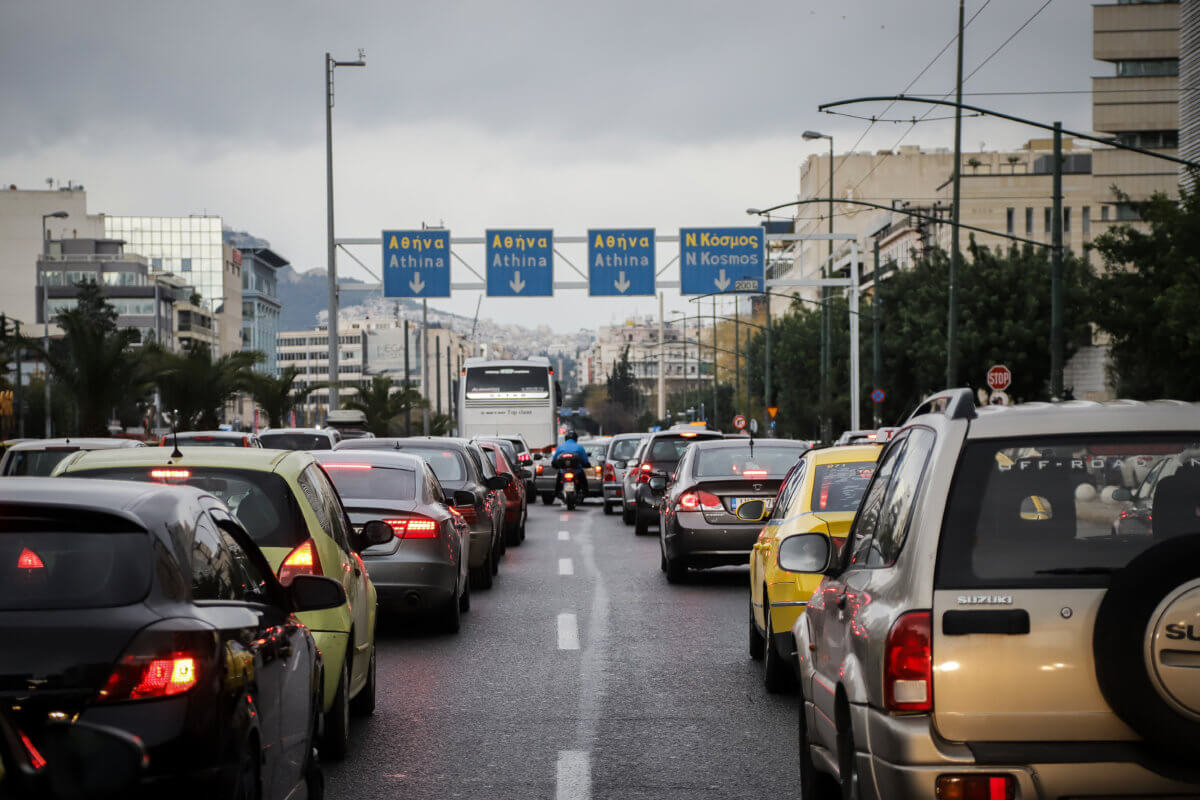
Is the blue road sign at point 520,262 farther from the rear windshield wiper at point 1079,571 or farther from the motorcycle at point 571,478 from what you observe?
the rear windshield wiper at point 1079,571

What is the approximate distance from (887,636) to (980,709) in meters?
0.33

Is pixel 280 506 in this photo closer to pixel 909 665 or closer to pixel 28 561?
pixel 28 561

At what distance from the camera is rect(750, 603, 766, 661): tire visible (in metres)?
11.8

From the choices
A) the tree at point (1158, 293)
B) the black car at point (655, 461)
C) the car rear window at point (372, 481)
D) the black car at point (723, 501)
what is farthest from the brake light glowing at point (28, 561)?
the tree at point (1158, 293)

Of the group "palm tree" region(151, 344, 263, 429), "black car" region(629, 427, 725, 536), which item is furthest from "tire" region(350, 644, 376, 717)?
"palm tree" region(151, 344, 263, 429)

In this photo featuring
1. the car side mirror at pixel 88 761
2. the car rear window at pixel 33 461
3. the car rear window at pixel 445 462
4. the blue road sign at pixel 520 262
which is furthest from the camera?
the blue road sign at pixel 520 262

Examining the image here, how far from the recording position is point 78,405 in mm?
41125

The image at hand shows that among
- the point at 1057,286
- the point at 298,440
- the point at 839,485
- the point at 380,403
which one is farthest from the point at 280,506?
the point at 380,403

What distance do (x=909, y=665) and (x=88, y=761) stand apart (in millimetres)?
2135

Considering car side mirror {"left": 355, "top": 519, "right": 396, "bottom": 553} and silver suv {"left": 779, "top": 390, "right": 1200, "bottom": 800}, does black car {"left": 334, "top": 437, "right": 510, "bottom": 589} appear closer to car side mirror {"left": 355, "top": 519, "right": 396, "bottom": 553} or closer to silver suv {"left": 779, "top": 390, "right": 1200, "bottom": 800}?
car side mirror {"left": 355, "top": 519, "right": 396, "bottom": 553}

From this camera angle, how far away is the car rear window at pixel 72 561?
14.5 feet

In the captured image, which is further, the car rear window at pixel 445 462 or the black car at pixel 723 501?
the car rear window at pixel 445 462

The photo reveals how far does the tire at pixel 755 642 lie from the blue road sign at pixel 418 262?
34.7m

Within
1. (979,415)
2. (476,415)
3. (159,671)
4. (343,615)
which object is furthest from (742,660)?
(476,415)
